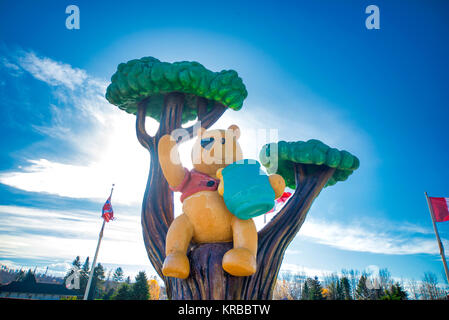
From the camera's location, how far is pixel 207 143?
10.9 ft

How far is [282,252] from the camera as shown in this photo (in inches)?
145

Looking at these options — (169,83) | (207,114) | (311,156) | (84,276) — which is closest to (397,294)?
(311,156)

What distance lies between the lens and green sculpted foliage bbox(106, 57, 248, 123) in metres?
4.53

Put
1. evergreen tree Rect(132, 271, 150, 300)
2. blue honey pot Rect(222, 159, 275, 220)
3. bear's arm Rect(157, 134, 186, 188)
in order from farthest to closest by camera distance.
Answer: evergreen tree Rect(132, 271, 150, 300) < bear's arm Rect(157, 134, 186, 188) < blue honey pot Rect(222, 159, 275, 220)

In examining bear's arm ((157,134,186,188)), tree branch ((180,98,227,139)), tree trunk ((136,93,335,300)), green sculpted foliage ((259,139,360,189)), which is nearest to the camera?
tree trunk ((136,93,335,300))

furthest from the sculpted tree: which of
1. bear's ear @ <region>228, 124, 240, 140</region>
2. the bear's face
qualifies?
bear's ear @ <region>228, 124, 240, 140</region>

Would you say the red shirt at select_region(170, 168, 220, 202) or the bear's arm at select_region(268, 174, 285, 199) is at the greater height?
the red shirt at select_region(170, 168, 220, 202)

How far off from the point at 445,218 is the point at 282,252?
20.9 ft

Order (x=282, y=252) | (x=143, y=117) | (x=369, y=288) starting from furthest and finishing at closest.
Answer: (x=369, y=288) < (x=143, y=117) < (x=282, y=252)

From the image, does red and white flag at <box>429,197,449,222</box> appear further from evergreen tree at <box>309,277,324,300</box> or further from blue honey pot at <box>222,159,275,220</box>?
evergreen tree at <box>309,277,324,300</box>
